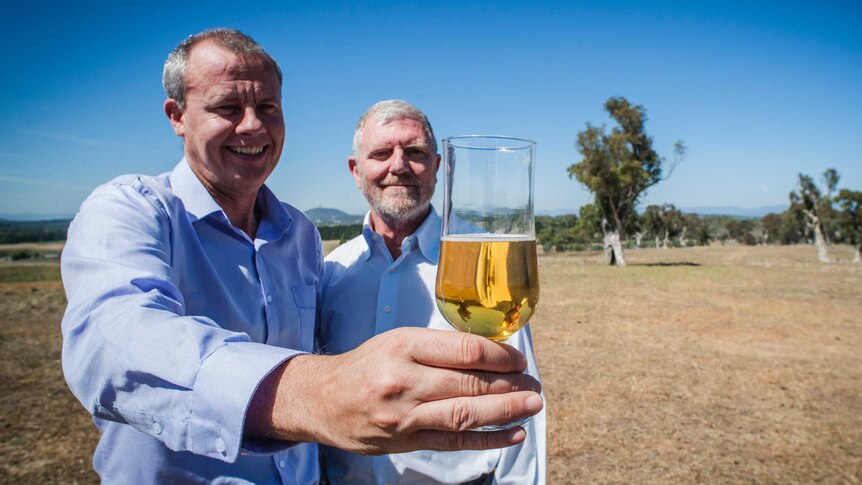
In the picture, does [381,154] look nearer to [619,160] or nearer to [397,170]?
[397,170]

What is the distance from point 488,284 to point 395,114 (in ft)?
7.83

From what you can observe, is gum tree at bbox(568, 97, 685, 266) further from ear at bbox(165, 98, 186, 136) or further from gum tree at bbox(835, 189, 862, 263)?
ear at bbox(165, 98, 186, 136)

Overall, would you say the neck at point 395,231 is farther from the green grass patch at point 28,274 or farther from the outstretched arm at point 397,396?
the green grass patch at point 28,274

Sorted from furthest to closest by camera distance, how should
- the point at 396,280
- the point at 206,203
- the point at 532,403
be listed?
the point at 396,280, the point at 206,203, the point at 532,403

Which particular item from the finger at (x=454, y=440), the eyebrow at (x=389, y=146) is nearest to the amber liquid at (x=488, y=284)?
the finger at (x=454, y=440)

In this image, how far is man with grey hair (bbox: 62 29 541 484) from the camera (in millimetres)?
950

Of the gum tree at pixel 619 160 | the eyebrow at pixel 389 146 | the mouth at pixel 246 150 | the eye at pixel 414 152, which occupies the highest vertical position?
the gum tree at pixel 619 160

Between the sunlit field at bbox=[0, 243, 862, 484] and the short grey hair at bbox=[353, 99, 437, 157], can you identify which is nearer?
the short grey hair at bbox=[353, 99, 437, 157]

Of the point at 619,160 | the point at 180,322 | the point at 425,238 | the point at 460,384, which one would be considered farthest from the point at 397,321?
the point at 619,160

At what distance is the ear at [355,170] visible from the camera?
3.60 m

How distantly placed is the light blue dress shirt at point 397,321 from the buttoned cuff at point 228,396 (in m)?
1.80

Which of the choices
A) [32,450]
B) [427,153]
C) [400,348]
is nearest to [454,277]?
[400,348]

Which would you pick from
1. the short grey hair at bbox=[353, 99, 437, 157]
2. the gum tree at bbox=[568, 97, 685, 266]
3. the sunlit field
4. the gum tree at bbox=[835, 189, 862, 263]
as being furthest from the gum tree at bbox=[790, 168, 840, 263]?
the short grey hair at bbox=[353, 99, 437, 157]

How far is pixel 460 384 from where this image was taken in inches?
38.1
